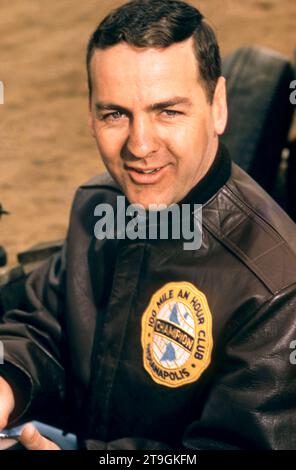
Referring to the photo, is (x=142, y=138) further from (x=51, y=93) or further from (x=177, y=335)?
(x=51, y=93)

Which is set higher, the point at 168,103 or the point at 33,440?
the point at 168,103

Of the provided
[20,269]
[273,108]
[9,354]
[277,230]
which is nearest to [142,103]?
[277,230]

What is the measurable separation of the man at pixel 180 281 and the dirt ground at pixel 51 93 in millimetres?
2143

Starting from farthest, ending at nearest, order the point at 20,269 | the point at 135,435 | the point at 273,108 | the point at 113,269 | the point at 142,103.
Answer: the point at 273,108 < the point at 20,269 < the point at 113,269 < the point at 135,435 < the point at 142,103

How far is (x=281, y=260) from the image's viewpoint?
1.87 metres

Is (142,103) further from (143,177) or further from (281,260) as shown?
(281,260)

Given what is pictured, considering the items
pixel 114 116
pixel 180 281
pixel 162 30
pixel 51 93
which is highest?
pixel 162 30

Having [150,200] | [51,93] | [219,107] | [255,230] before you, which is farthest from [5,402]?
[51,93]

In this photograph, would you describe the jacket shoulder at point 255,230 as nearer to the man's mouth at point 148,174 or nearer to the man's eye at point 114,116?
the man's mouth at point 148,174

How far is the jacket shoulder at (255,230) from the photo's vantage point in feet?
6.10

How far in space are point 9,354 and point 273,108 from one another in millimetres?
1438

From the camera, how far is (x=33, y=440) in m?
1.86

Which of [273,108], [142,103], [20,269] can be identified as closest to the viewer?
[142,103]

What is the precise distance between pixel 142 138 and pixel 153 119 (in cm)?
5
